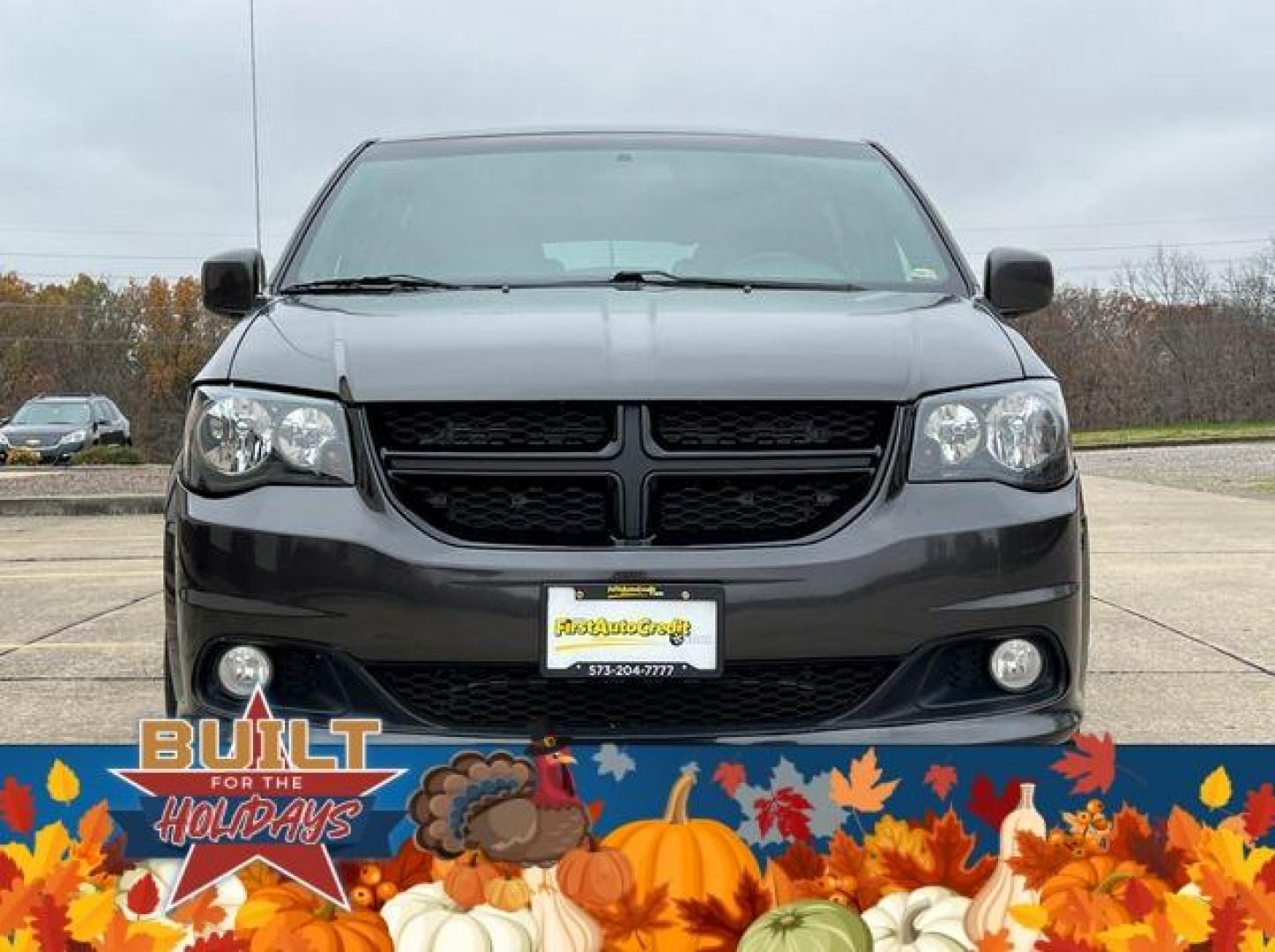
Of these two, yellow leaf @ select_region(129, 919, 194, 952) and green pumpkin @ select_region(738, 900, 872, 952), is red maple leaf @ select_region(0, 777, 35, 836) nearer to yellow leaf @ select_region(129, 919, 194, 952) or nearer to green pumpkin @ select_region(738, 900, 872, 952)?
yellow leaf @ select_region(129, 919, 194, 952)

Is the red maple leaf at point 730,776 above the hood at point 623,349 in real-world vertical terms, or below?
below

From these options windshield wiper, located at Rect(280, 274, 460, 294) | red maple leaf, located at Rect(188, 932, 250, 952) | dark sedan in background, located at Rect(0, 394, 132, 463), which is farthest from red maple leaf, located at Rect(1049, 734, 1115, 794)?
dark sedan in background, located at Rect(0, 394, 132, 463)

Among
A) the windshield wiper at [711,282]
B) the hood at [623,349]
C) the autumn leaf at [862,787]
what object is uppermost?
the windshield wiper at [711,282]

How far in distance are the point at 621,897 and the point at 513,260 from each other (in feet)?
6.05

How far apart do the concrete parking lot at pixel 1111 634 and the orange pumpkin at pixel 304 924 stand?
2.26m

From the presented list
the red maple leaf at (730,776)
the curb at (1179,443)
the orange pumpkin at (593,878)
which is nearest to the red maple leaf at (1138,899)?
the red maple leaf at (730,776)

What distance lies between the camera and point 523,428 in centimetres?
244

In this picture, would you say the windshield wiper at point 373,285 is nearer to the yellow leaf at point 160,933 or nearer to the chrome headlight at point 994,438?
the chrome headlight at point 994,438

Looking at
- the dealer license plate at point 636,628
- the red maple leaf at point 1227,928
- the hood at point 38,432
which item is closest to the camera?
the red maple leaf at point 1227,928

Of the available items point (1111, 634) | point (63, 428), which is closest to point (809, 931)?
point (1111, 634)

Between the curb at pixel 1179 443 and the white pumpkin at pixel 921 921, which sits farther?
the curb at pixel 1179 443

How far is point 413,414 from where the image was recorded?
2.47 meters

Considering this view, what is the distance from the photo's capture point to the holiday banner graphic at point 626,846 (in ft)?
6.46

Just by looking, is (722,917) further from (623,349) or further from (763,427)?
(623,349)
